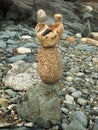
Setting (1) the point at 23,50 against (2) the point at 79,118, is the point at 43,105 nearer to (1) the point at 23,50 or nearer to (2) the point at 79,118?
(2) the point at 79,118

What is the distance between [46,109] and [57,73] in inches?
19.6

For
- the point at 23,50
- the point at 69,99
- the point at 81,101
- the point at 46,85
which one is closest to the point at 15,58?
the point at 23,50

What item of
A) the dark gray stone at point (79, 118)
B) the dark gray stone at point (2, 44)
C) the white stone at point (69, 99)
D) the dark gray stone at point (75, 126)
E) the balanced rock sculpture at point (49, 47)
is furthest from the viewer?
the dark gray stone at point (2, 44)

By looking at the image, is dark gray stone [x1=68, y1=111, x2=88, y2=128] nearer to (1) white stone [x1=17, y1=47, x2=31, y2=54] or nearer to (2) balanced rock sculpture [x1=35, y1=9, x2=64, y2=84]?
(2) balanced rock sculpture [x1=35, y1=9, x2=64, y2=84]

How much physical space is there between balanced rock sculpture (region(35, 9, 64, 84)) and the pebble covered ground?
27.3 inches

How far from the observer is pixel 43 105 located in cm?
524

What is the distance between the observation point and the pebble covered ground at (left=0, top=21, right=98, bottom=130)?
5.45 m

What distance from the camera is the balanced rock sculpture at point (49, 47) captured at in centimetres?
497

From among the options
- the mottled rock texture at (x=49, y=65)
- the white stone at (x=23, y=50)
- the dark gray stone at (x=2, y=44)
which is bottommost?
the white stone at (x=23, y=50)

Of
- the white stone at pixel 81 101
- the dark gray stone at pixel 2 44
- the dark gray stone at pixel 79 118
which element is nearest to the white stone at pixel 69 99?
the white stone at pixel 81 101

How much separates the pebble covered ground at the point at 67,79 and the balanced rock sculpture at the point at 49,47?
69cm

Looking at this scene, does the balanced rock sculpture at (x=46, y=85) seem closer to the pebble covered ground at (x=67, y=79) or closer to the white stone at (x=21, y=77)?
the pebble covered ground at (x=67, y=79)

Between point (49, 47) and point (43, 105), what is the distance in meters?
0.75

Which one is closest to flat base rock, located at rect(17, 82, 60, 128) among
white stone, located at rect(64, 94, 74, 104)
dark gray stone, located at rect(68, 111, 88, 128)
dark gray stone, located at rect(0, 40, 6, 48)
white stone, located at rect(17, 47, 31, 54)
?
dark gray stone, located at rect(68, 111, 88, 128)
